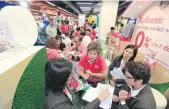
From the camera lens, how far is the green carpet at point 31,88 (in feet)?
3.70

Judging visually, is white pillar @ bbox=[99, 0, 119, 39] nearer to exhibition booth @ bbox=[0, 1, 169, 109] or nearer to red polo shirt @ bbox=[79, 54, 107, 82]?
exhibition booth @ bbox=[0, 1, 169, 109]

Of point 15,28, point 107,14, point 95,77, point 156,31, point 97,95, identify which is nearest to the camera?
point 15,28

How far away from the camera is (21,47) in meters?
1.59

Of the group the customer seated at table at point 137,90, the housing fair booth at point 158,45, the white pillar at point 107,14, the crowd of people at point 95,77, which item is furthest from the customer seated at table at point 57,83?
the white pillar at point 107,14

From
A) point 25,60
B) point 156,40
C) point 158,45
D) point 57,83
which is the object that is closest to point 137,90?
Result: point 57,83

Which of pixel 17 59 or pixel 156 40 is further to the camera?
pixel 156 40

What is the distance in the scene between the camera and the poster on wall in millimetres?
2594

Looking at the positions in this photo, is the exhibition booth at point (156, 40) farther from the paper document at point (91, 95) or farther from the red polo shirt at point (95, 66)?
the paper document at point (91, 95)

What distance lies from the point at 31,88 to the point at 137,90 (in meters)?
1.05

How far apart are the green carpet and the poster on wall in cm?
211

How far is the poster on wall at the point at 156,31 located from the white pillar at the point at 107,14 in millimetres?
3524

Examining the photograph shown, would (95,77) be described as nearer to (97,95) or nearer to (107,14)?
(97,95)

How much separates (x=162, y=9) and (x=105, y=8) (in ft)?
14.7

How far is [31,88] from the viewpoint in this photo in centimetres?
125
